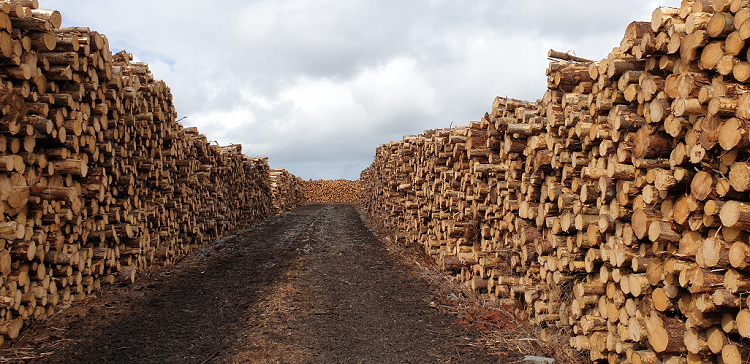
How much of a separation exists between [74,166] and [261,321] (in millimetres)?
3326

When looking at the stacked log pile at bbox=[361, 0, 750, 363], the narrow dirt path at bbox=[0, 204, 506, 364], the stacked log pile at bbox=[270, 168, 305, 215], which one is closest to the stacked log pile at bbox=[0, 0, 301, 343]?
the narrow dirt path at bbox=[0, 204, 506, 364]

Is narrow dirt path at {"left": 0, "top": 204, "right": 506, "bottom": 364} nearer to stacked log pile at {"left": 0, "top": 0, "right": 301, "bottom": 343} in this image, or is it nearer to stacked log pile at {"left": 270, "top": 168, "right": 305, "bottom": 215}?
stacked log pile at {"left": 0, "top": 0, "right": 301, "bottom": 343}

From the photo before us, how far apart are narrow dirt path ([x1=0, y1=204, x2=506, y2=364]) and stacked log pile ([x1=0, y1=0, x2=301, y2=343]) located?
1.69 feet

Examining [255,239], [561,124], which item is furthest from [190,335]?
[255,239]

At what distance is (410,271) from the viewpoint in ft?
29.6

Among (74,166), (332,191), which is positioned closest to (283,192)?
(332,191)

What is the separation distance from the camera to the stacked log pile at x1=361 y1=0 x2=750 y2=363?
9.82 feet

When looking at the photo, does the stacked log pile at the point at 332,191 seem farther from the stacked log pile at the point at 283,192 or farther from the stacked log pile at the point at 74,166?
the stacked log pile at the point at 74,166

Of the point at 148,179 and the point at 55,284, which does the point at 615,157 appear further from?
the point at 148,179

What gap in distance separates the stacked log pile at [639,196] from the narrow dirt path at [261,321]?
1.29 metres

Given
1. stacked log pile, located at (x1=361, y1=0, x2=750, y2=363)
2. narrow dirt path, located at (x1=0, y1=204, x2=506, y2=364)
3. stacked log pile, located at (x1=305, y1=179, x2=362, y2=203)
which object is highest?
stacked log pile, located at (x1=305, y1=179, x2=362, y2=203)

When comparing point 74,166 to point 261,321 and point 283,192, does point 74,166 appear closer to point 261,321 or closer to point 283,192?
point 261,321

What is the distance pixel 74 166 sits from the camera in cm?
591

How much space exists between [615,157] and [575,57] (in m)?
2.18
